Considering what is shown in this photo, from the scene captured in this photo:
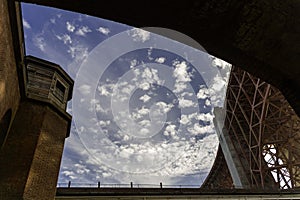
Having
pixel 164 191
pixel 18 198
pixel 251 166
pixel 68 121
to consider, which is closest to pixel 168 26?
pixel 18 198

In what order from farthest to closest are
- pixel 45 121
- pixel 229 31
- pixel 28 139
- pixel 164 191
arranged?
pixel 164 191 → pixel 45 121 → pixel 28 139 → pixel 229 31

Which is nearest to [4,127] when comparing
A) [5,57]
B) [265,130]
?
[5,57]

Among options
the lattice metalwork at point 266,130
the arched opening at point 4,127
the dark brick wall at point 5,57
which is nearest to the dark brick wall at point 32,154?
the arched opening at point 4,127

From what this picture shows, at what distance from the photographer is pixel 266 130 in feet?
60.5

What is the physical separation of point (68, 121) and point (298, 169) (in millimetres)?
18426

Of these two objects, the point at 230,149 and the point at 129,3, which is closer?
the point at 129,3

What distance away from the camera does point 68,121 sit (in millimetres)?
10422

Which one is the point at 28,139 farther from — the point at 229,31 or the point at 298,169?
the point at 298,169

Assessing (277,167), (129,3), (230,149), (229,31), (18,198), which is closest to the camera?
(129,3)

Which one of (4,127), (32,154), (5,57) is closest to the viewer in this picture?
(5,57)

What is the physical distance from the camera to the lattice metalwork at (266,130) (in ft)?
54.2

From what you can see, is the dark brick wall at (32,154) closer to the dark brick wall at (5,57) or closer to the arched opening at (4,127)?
the arched opening at (4,127)

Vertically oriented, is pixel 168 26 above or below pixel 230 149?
below

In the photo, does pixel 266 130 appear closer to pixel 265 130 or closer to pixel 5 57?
pixel 265 130
